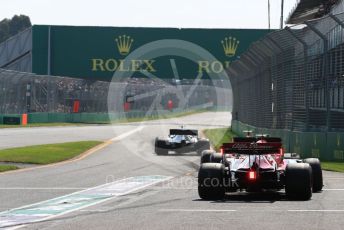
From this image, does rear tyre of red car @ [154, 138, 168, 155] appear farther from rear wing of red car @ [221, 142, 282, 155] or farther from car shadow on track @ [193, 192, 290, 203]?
rear wing of red car @ [221, 142, 282, 155]

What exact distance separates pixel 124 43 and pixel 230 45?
30.2 feet

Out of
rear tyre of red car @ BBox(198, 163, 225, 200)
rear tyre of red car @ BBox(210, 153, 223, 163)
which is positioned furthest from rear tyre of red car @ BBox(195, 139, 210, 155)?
rear tyre of red car @ BBox(198, 163, 225, 200)

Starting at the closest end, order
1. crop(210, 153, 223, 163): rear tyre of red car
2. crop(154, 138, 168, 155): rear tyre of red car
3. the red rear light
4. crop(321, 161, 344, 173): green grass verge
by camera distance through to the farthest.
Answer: the red rear light, crop(210, 153, 223, 163): rear tyre of red car, crop(321, 161, 344, 173): green grass verge, crop(154, 138, 168, 155): rear tyre of red car

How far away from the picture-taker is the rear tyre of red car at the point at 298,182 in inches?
605

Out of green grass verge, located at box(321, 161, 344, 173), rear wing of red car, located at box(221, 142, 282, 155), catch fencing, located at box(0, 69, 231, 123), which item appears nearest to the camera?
rear wing of red car, located at box(221, 142, 282, 155)

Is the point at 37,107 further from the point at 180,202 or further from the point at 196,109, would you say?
the point at 196,109

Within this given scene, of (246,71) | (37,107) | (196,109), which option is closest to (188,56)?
(37,107)

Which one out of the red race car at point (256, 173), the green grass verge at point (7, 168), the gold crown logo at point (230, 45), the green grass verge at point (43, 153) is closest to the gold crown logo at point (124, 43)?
the gold crown logo at point (230, 45)

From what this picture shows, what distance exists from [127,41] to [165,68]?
408 cm

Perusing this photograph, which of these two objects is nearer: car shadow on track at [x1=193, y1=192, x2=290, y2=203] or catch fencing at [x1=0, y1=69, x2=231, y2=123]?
car shadow on track at [x1=193, y1=192, x2=290, y2=203]

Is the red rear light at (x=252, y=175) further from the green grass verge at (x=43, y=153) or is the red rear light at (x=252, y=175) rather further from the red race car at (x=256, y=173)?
the green grass verge at (x=43, y=153)

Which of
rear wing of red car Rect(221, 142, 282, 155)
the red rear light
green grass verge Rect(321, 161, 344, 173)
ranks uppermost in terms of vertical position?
rear wing of red car Rect(221, 142, 282, 155)

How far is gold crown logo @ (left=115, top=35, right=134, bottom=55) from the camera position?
2931 inches

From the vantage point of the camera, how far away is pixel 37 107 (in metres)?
76.1
